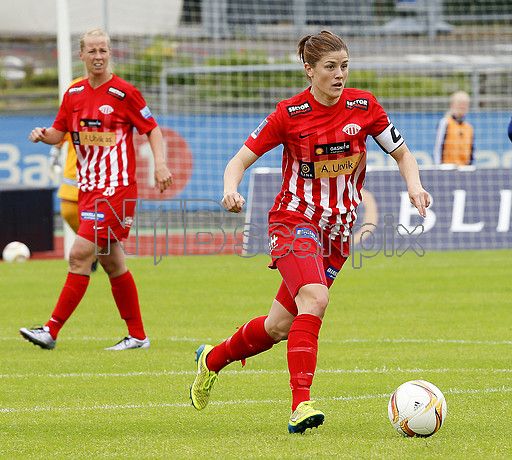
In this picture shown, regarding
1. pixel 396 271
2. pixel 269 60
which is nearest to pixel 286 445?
pixel 396 271

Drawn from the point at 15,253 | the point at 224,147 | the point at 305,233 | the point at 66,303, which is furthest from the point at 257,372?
the point at 224,147

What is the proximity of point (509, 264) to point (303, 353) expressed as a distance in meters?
9.56

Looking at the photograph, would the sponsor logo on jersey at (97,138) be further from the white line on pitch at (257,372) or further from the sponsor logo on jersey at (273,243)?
the sponsor logo on jersey at (273,243)

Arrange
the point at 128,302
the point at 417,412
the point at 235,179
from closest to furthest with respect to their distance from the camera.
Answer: the point at 417,412 → the point at 235,179 → the point at 128,302

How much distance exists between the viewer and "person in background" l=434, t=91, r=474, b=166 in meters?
17.4

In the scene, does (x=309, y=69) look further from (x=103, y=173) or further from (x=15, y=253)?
(x=15, y=253)

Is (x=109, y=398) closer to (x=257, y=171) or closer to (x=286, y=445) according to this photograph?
(x=286, y=445)

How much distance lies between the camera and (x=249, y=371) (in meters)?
7.95

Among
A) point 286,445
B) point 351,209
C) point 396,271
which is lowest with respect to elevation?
point 396,271

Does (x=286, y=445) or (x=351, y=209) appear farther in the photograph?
(x=351, y=209)

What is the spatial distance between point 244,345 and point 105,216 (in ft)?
9.10

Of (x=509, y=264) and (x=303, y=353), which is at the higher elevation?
(x=303, y=353)

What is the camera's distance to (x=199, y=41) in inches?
910

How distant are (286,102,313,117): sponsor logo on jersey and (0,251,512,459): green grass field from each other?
1.53 m
